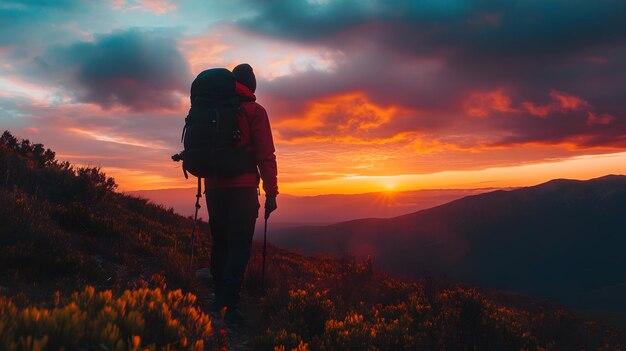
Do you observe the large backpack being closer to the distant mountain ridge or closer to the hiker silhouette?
the hiker silhouette

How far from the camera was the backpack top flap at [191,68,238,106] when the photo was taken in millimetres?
5055

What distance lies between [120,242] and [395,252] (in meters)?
160

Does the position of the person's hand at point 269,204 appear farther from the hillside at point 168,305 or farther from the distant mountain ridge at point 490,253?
the distant mountain ridge at point 490,253

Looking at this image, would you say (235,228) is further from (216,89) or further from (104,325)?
(104,325)

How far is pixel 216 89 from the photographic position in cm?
506

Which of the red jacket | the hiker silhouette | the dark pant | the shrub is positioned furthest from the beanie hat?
the shrub

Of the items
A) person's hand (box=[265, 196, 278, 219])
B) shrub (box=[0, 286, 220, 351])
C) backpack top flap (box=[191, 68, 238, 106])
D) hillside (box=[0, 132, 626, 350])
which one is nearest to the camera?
shrub (box=[0, 286, 220, 351])

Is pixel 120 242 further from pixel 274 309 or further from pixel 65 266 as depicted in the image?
pixel 274 309

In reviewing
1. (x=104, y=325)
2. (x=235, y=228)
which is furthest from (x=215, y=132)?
(x=104, y=325)

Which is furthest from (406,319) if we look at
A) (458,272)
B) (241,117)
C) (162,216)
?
(458,272)

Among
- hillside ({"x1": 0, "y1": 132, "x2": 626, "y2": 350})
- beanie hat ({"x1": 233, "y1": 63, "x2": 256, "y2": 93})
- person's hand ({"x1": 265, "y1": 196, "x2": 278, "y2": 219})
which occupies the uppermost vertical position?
beanie hat ({"x1": 233, "y1": 63, "x2": 256, "y2": 93})

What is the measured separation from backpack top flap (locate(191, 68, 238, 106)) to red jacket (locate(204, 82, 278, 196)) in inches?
5.7

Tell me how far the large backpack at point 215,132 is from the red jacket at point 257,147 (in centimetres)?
10

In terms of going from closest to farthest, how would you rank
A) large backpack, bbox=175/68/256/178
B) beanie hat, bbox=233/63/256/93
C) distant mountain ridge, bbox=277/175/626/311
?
large backpack, bbox=175/68/256/178 → beanie hat, bbox=233/63/256/93 → distant mountain ridge, bbox=277/175/626/311
